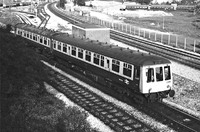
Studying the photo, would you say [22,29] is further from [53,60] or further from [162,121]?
[162,121]

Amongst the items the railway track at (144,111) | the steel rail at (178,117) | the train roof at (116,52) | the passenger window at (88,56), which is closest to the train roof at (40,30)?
the train roof at (116,52)

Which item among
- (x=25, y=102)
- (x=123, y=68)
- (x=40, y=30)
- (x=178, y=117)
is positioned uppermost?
(x=40, y=30)

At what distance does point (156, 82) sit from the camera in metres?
17.1

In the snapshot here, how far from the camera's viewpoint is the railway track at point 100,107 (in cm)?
1509

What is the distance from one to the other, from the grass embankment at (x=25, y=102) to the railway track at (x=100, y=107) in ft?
3.74

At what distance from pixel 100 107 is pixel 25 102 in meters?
4.36

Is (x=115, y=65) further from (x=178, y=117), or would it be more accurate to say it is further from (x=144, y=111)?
(x=178, y=117)

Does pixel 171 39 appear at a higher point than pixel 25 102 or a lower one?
higher

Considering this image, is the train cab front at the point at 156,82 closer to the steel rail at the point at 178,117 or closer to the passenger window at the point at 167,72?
the passenger window at the point at 167,72

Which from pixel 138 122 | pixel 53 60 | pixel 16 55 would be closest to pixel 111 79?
pixel 138 122

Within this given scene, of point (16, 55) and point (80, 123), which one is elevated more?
point (16, 55)

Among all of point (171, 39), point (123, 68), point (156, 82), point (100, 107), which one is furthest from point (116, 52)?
point (171, 39)

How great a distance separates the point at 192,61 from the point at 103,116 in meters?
14.4

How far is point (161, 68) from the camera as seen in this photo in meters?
17.2
